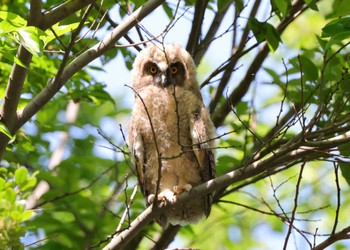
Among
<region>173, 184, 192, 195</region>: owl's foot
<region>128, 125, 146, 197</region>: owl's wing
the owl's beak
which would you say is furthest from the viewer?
the owl's beak

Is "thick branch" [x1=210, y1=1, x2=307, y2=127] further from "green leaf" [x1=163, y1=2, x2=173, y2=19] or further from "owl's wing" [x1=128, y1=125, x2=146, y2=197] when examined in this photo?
"green leaf" [x1=163, y1=2, x2=173, y2=19]

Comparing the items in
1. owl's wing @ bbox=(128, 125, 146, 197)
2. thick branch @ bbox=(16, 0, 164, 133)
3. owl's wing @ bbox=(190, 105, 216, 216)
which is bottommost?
thick branch @ bbox=(16, 0, 164, 133)

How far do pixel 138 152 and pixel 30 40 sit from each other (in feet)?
6.49

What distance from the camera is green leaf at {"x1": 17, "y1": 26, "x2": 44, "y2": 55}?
10.1ft

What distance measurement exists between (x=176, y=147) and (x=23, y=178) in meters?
1.57

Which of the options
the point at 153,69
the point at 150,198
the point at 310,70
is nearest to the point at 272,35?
the point at 310,70

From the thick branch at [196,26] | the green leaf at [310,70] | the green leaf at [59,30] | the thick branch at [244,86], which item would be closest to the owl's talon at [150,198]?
the thick branch at [244,86]

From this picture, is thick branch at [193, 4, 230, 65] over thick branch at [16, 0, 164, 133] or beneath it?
over

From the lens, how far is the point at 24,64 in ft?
11.6

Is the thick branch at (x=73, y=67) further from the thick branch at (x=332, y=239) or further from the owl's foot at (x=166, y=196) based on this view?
the thick branch at (x=332, y=239)

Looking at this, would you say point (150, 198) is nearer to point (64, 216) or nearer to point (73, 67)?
point (64, 216)

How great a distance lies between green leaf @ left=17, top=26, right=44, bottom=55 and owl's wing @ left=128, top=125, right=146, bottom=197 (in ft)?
6.27

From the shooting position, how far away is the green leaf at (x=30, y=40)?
3080 mm

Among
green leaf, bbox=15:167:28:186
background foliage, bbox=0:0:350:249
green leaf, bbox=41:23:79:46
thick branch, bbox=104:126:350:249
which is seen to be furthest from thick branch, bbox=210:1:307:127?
green leaf, bbox=15:167:28:186
